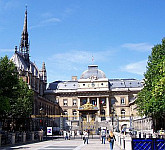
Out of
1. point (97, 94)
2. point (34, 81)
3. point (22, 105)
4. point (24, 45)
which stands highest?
point (24, 45)

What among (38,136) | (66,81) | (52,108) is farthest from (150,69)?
(66,81)

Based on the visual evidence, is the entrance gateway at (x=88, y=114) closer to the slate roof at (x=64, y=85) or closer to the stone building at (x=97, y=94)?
the stone building at (x=97, y=94)

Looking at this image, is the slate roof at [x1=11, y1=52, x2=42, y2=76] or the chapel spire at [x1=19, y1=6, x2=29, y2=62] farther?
the chapel spire at [x1=19, y1=6, x2=29, y2=62]

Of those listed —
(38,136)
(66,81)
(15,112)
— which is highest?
(66,81)

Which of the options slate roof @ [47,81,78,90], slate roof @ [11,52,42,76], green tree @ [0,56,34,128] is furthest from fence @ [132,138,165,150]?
slate roof @ [47,81,78,90]

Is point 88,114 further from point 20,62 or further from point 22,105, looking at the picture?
point 20,62

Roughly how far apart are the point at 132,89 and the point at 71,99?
22983 mm

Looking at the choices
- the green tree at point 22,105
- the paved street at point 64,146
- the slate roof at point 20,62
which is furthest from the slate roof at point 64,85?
the paved street at point 64,146

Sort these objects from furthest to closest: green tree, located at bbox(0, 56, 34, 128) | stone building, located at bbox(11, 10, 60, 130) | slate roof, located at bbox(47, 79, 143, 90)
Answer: slate roof, located at bbox(47, 79, 143, 90) → stone building, located at bbox(11, 10, 60, 130) → green tree, located at bbox(0, 56, 34, 128)

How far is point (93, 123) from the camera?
206ft

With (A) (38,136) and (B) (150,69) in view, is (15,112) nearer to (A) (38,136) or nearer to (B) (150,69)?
(A) (38,136)

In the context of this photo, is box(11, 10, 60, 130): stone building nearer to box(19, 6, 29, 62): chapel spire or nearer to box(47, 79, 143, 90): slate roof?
box(19, 6, 29, 62): chapel spire

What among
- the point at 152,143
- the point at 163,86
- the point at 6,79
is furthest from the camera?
the point at 6,79

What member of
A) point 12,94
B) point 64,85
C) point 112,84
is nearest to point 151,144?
point 12,94
